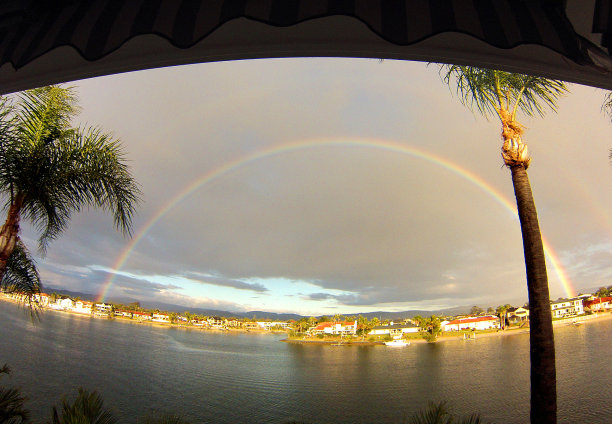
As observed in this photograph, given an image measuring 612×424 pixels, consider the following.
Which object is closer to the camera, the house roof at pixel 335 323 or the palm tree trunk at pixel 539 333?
the palm tree trunk at pixel 539 333

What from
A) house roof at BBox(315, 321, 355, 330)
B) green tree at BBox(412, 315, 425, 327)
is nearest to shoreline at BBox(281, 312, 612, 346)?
green tree at BBox(412, 315, 425, 327)

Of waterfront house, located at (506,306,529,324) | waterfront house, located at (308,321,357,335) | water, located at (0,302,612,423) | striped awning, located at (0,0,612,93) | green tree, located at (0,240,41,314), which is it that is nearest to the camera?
striped awning, located at (0,0,612,93)

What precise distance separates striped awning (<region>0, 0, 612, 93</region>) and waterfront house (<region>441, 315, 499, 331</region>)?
80.3 meters

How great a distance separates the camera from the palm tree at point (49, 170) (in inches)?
167

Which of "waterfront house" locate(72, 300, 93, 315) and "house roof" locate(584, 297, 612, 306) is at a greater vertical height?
"house roof" locate(584, 297, 612, 306)

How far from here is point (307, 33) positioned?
130cm

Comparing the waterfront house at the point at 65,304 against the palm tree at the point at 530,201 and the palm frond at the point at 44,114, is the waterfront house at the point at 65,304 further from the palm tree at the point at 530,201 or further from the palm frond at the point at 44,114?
the palm tree at the point at 530,201

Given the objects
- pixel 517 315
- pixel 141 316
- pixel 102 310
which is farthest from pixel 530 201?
pixel 102 310

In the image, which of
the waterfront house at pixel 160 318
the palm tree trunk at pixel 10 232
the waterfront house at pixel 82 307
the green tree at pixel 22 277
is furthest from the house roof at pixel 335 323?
the palm tree trunk at pixel 10 232

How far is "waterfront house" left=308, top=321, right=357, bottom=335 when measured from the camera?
73625 mm

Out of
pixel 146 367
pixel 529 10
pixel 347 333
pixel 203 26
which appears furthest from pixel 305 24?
pixel 347 333

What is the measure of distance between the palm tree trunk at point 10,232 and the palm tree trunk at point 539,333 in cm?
744

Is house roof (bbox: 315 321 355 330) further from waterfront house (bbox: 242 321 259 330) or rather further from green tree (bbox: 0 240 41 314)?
green tree (bbox: 0 240 41 314)

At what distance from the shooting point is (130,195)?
462cm
